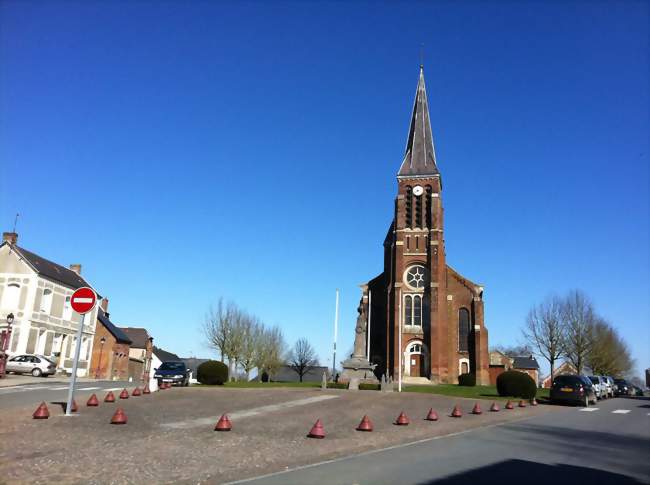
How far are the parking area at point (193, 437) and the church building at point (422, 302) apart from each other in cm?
2882

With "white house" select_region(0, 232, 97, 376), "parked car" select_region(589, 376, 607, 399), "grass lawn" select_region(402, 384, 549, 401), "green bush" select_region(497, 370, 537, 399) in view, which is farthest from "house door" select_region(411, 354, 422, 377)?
"white house" select_region(0, 232, 97, 376)

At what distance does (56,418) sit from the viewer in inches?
513

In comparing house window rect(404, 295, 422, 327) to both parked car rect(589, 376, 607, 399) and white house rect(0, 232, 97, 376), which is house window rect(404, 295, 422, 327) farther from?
white house rect(0, 232, 97, 376)

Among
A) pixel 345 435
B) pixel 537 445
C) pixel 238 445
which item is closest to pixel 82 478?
pixel 238 445

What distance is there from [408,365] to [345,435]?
37783mm

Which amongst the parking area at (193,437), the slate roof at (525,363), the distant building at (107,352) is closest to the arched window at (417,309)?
the distant building at (107,352)

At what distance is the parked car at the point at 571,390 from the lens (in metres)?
25.4

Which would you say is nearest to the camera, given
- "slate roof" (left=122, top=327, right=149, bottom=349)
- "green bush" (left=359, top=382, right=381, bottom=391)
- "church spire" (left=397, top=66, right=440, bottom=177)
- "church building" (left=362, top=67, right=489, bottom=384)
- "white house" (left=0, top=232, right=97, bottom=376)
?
"green bush" (left=359, top=382, right=381, bottom=391)

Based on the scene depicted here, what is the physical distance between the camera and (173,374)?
3098 cm

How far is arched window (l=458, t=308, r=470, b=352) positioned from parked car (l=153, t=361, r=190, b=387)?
2751cm

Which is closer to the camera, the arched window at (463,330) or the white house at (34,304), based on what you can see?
the white house at (34,304)

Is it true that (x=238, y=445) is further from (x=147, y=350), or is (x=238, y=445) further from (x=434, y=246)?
(x=147, y=350)

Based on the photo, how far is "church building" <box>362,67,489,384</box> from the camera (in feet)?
158

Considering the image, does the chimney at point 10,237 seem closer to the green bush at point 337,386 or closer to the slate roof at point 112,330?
the slate roof at point 112,330
